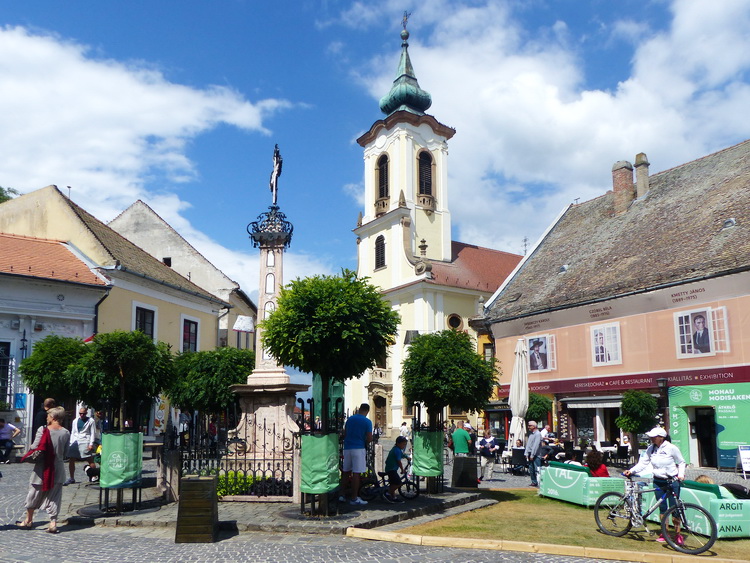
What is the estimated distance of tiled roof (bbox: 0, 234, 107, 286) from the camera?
2262 cm

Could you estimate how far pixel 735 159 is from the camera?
27.7 metres

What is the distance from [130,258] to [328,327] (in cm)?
2031

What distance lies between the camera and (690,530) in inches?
348

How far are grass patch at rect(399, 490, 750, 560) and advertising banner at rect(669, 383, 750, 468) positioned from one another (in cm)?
1050

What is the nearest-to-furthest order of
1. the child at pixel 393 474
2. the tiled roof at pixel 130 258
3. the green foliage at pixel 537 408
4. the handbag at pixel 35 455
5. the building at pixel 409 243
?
the handbag at pixel 35 455 < the child at pixel 393 474 < the green foliage at pixel 537 408 < the tiled roof at pixel 130 258 < the building at pixel 409 243

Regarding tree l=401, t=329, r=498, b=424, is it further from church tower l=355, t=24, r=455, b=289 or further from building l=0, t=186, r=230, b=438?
church tower l=355, t=24, r=455, b=289

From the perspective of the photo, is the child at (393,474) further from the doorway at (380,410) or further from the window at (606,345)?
the doorway at (380,410)

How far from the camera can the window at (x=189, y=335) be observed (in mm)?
30837

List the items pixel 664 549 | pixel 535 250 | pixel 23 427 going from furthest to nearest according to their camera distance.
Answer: pixel 535 250 < pixel 23 427 < pixel 664 549

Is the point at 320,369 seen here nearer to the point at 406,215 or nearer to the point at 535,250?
the point at 535,250

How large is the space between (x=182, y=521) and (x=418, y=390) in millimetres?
5683

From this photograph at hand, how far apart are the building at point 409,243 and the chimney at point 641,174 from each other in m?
15.0

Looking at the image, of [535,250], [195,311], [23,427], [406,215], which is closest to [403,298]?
[406,215]

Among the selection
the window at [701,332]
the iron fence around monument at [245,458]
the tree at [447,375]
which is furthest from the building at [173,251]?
the tree at [447,375]
